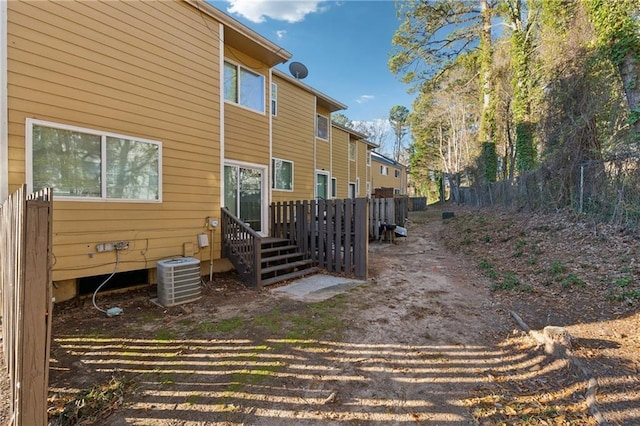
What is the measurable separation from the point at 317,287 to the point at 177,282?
249cm

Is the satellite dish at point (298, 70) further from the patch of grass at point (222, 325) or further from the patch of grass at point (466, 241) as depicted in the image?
the patch of grass at point (222, 325)

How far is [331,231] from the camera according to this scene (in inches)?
267

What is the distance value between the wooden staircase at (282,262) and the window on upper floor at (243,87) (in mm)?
3621

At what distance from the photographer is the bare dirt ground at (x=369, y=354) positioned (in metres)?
2.26

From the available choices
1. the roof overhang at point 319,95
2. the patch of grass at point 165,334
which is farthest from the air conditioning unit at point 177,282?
the roof overhang at point 319,95

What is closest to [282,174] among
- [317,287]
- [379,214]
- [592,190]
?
[379,214]

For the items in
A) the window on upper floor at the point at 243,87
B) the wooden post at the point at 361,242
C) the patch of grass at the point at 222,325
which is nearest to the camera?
the patch of grass at the point at 222,325

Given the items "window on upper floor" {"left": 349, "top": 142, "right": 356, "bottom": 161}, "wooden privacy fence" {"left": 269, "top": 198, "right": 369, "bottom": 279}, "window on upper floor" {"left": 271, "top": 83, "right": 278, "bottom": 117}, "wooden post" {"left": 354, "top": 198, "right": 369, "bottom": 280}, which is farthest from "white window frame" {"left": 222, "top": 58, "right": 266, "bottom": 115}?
"window on upper floor" {"left": 349, "top": 142, "right": 356, "bottom": 161}

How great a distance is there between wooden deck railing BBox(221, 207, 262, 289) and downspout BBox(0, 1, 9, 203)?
3287 mm

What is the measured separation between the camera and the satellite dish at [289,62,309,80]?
10.7 metres

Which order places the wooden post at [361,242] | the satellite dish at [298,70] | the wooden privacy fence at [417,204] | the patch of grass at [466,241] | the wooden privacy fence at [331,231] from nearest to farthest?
the wooden post at [361,242], the wooden privacy fence at [331,231], the patch of grass at [466,241], the satellite dish at [298,70], the wooden privacy fence at [417,204]

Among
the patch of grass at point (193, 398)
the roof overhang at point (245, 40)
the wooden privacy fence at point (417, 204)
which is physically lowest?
the patch of grass at point (193, 398)

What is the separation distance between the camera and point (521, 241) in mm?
7496

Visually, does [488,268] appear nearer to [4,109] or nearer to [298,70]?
[4,109]
